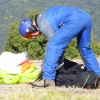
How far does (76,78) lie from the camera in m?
7.64

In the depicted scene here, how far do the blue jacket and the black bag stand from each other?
9.9 inches

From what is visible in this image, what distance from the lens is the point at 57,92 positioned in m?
6.43

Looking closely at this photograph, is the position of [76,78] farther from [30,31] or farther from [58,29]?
[30,31]

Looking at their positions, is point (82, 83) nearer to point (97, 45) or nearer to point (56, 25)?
point (56, 25)

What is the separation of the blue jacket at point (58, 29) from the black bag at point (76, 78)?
0.25m

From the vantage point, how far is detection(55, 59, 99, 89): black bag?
7.55 metres

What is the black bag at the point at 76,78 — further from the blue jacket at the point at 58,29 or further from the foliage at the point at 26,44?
the foliage at the point at 26,44

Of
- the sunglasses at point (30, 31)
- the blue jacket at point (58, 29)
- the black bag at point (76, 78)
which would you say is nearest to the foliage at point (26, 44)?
the sunglasses at point (30, 31)

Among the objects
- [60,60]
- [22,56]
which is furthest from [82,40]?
[22,56]

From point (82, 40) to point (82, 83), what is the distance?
2.93 feet

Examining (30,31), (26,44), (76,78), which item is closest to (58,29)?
(30,31)

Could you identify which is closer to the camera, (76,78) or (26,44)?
(76,78)

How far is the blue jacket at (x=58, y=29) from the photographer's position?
744 cm

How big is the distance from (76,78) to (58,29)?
91cm
